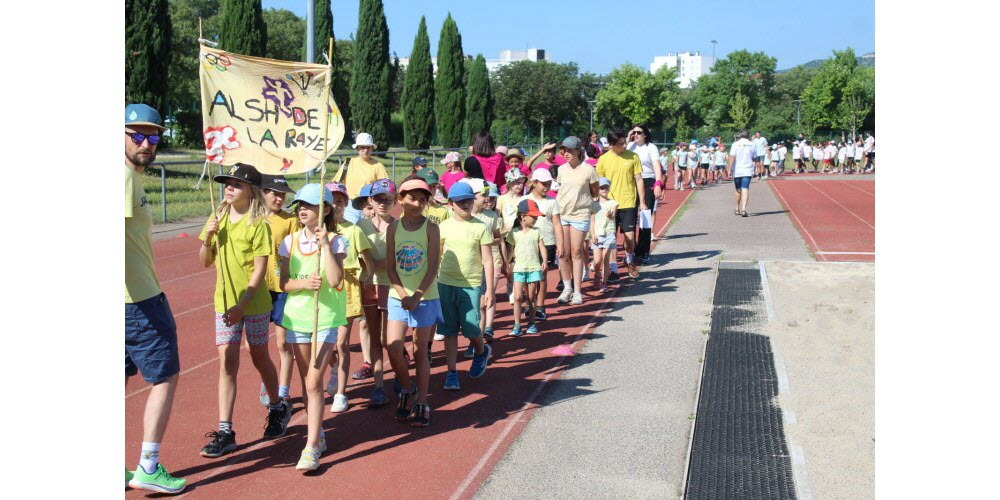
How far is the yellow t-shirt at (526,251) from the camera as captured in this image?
970 cm

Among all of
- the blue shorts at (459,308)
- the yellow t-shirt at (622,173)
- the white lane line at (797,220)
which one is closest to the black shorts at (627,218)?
the yellow t-shirt at (622,173)

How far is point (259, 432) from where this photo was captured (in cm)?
675

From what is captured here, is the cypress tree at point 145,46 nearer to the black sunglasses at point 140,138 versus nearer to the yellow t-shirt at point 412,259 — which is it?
the yellow t-shirt at point 412,259

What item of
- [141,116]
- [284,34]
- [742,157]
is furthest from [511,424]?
[284,34]

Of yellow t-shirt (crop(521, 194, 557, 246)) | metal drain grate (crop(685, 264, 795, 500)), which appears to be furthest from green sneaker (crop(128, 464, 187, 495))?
yellow t-shirt (crop(521, 194, 557, 246))

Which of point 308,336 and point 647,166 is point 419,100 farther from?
point 308,336

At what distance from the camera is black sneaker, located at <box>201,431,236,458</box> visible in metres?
6.16

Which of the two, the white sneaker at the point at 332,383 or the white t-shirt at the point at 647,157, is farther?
the white t-shirt at the point at 647,157

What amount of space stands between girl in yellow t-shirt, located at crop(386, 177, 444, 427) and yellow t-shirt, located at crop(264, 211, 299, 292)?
763 millimetres

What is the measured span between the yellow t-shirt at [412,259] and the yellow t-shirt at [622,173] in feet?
19.7

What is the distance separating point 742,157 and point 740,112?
61.0m

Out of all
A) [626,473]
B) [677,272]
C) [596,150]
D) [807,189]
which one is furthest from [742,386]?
[807,189]

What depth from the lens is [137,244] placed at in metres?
5.32

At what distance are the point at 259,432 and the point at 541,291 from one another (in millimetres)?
4339
